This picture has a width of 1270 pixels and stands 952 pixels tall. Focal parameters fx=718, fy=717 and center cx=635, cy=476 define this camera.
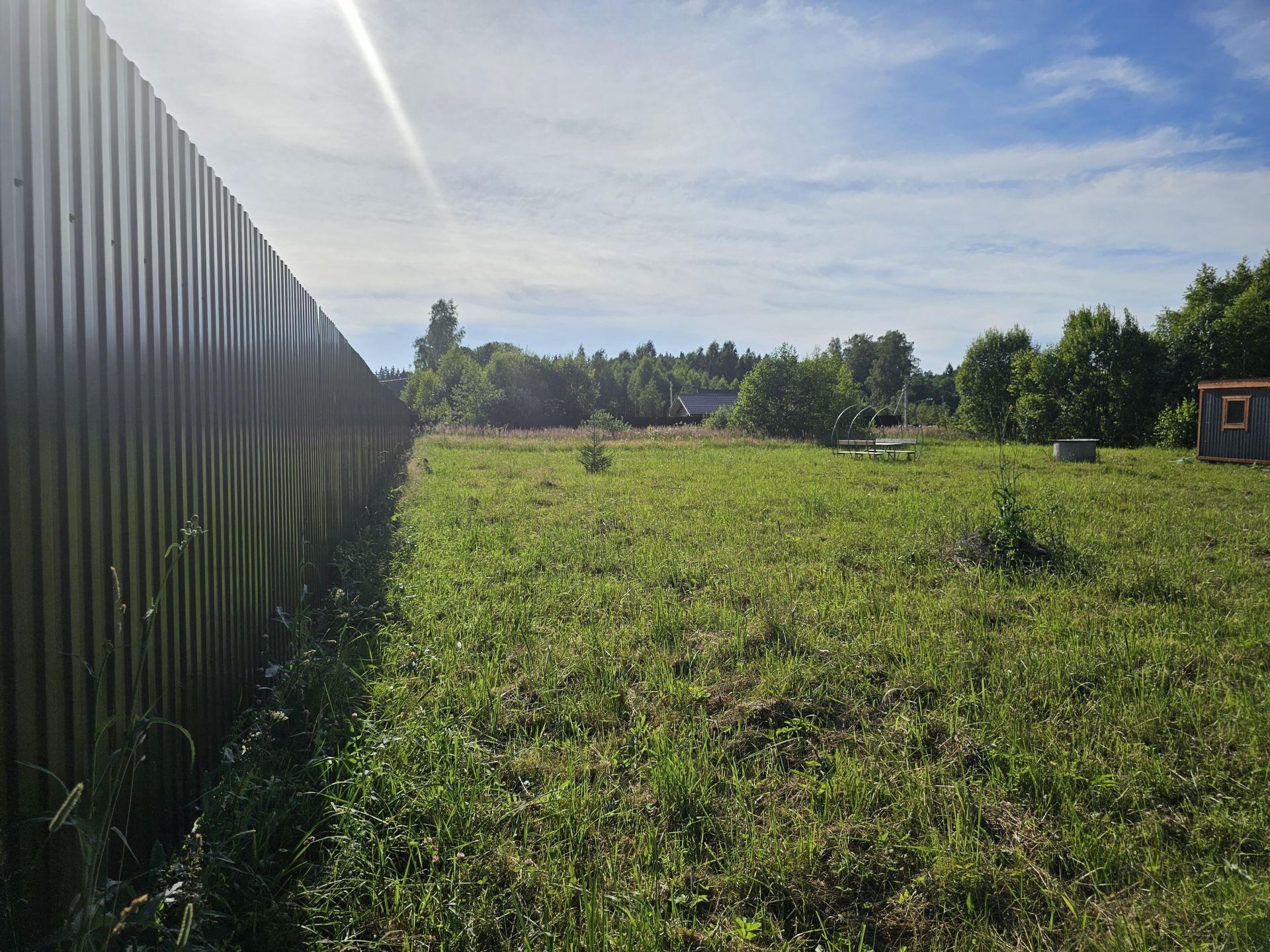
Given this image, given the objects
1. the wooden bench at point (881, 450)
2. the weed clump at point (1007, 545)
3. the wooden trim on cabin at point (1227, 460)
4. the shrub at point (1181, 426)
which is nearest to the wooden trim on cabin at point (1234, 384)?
the wooden trim on cabin at point (1227, 460)

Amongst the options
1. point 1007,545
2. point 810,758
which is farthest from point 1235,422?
point 810,758

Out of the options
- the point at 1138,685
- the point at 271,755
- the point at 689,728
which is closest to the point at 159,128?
the point at 271,755

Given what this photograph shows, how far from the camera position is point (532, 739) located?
3326mm

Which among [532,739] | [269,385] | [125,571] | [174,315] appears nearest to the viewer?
[125,571]

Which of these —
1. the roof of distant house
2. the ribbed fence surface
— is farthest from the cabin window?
the roof of distant house

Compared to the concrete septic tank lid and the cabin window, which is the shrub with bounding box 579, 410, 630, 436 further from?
the cabin window

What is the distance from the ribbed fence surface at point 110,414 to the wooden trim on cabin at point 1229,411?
2376cm

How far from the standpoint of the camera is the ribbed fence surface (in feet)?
5.15

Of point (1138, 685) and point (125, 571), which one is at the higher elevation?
point (125, 571)

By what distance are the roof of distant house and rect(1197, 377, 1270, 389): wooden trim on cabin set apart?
140 ft

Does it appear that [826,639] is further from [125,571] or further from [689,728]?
[125,571]

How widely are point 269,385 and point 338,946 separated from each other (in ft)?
10.4

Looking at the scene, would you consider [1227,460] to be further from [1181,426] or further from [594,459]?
[594,459]

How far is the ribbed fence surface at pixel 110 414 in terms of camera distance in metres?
1.57
